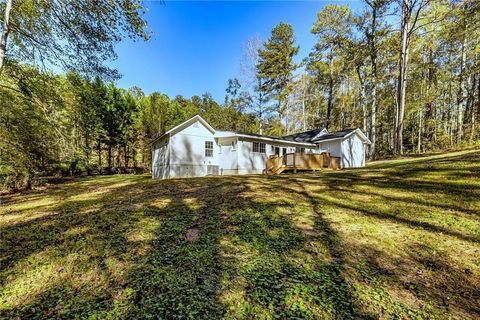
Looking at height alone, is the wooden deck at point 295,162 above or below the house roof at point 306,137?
below

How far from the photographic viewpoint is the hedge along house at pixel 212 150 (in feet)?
52.5

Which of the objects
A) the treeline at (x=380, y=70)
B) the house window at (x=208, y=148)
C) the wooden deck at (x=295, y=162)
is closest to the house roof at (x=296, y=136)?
the house window at (x=208, y=148)

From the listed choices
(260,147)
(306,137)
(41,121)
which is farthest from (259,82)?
(41,121)

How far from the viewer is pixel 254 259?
3.74 meters

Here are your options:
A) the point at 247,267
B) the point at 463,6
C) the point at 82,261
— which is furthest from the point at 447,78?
the point at 82,261

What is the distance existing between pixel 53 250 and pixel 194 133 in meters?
13.0

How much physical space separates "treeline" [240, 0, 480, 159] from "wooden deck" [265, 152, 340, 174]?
22.1 feet

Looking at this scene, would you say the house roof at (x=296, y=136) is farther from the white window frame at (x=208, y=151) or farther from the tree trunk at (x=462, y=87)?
the tree trunk at (x=462, y=87)

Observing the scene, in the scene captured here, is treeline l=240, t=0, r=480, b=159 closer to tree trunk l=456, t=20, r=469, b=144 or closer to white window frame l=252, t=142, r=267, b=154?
tree trunk l=456, t=20, r=469, b=144

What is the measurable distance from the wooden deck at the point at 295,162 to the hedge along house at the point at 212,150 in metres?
1.28

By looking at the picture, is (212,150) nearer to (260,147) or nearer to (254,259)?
(260,147)

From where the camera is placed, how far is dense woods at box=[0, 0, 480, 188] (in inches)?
294

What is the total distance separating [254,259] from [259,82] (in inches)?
1008

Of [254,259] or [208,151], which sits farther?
[208,151]
